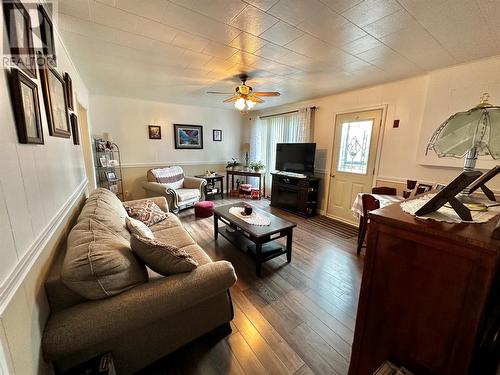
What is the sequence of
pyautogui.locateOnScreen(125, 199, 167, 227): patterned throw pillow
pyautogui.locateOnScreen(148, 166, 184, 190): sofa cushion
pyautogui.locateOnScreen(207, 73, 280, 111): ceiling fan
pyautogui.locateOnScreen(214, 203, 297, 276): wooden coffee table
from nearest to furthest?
pyautogui.locateOnScreen(214, 203, 297, 276): wooden coffee table → pyautogui.locateOnScreen(125, 199, 167, 227): patterned throw pillow → pyautogui.locateOnScreen(207, 73, 280, 111): ceiling fan → pyautogui.locateOnScreen(148, 166, 184, 190): sofa cushion

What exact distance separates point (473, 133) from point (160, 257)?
183 cm

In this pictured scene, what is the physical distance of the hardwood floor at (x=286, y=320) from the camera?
1331 millimetres

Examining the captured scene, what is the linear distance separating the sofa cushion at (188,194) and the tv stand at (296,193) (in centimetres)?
173

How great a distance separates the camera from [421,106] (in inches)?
111

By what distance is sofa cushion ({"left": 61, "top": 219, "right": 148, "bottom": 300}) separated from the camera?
0.97 m

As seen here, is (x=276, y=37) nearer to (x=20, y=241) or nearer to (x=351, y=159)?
(x=20, y=241)

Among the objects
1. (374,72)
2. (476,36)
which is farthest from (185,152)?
(476,36)

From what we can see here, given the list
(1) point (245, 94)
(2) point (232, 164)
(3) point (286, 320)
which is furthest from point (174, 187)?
(3) point (286, 320)

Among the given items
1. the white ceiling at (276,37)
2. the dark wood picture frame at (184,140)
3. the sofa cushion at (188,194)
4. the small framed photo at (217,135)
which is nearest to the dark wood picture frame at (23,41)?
the white ceiling at (276,37)

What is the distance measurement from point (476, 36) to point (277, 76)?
77.6 inches

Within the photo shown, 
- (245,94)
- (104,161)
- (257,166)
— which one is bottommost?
(257,166)

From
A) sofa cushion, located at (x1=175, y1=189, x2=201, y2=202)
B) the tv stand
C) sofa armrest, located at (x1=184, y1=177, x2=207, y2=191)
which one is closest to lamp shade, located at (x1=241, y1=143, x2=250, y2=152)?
the tv stand

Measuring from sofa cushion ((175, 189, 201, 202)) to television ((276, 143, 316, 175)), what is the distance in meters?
1.92

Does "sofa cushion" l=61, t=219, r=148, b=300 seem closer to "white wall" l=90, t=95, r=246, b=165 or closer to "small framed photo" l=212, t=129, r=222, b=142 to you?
"white wall" l=90, t=95, r=246, b=165
